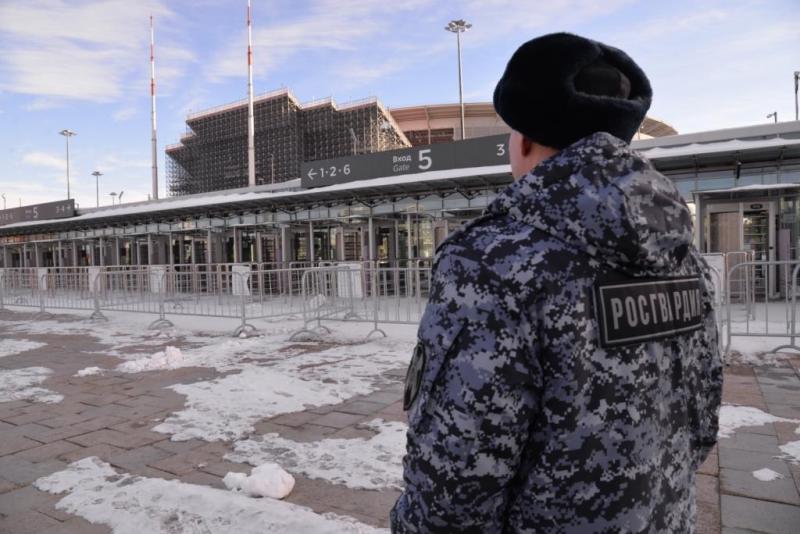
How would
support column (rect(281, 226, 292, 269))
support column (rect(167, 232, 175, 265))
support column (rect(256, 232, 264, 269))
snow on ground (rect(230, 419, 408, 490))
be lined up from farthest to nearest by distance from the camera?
support column (rect(167, 232, 175, 265)) → support column (rect(256, 232, 264, 269)) → support column (rect(281, 226, 292, 269)) → snow on ground (rect(230, 419, 408, 490))

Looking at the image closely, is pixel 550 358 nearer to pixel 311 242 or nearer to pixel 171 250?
pixel 311 242

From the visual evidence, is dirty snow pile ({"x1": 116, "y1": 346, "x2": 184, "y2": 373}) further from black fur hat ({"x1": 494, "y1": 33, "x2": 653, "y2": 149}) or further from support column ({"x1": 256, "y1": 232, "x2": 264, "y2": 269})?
support column ({"x1": 256, "y1": 232, "x2": 264, "y2": 269})

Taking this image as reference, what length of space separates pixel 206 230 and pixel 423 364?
19.0 m

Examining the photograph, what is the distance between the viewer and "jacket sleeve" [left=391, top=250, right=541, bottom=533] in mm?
916

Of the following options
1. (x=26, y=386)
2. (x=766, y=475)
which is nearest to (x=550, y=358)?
(x=766, y=475)

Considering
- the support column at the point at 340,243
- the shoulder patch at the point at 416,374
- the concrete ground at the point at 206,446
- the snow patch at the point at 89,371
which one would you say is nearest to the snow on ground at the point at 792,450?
the concrete ground at the point at 206,446

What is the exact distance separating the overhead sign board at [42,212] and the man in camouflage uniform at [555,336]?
2603 cm

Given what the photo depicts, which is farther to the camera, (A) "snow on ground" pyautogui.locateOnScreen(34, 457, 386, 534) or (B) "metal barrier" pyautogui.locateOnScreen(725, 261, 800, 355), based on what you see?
(B) "metal barrier" pyautogui.locateOnScreen(725, 261, 800, 355)

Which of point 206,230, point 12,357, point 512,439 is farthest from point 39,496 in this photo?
point 206,230

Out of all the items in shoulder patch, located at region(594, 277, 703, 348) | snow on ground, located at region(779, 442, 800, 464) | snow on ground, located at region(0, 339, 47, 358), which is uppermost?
shoulder patch, located at region(594, 277, 703, 348)

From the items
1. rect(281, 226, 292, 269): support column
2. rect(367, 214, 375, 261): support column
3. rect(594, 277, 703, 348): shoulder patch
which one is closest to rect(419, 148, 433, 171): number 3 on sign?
rect(367, 214, 375, 261): support column

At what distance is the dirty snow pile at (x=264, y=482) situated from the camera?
2.89 meters

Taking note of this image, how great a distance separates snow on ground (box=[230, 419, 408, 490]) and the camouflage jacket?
209 cm

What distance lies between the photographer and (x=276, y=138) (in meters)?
53.5
